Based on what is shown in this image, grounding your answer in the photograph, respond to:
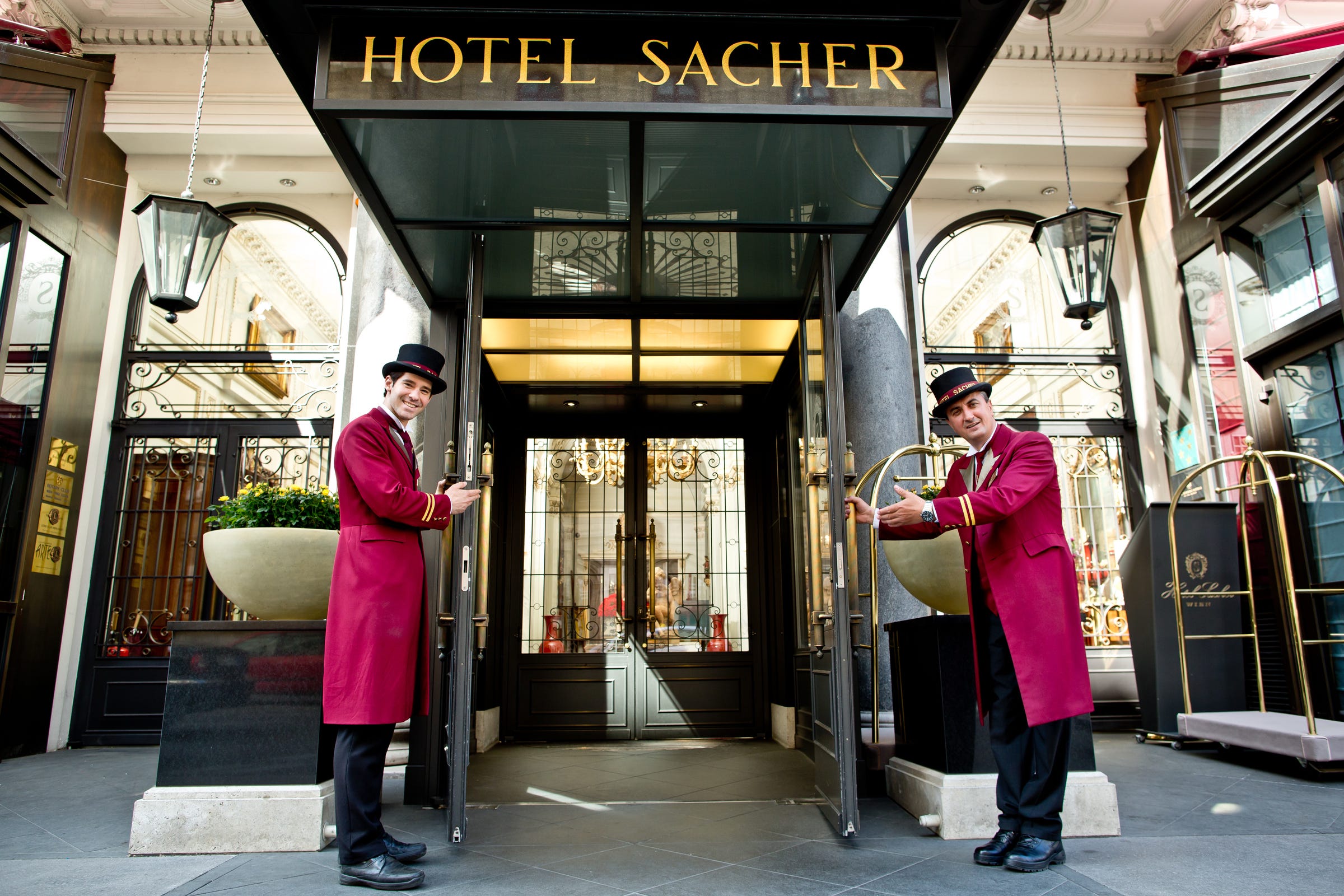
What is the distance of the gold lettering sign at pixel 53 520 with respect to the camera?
22.8ft

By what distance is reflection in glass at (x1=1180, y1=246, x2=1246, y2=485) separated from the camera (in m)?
7.28

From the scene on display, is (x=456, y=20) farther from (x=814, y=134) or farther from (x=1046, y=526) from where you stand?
(x=1046, y=526)

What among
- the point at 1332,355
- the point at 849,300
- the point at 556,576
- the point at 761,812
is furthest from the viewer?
the point at 556,576

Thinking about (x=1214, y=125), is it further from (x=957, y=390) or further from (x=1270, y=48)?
(x=957, y=390)

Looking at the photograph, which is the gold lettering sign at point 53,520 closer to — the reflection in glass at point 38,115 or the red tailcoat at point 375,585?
the reflection in glass at point 38,115

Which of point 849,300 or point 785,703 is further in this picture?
point 785,703

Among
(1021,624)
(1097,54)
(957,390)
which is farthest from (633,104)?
(1097,54)

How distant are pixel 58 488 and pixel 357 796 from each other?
231 inches

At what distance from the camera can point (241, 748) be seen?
3.62m

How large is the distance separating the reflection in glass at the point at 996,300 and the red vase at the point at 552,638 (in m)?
4.35

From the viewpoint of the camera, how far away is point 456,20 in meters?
3.30

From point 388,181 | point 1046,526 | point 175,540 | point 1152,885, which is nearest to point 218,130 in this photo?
point 175,540

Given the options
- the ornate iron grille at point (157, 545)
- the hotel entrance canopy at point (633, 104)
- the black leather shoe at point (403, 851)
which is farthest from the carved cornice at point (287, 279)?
the black leather shoe at point (403, 851)

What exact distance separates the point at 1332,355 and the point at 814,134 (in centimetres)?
522
